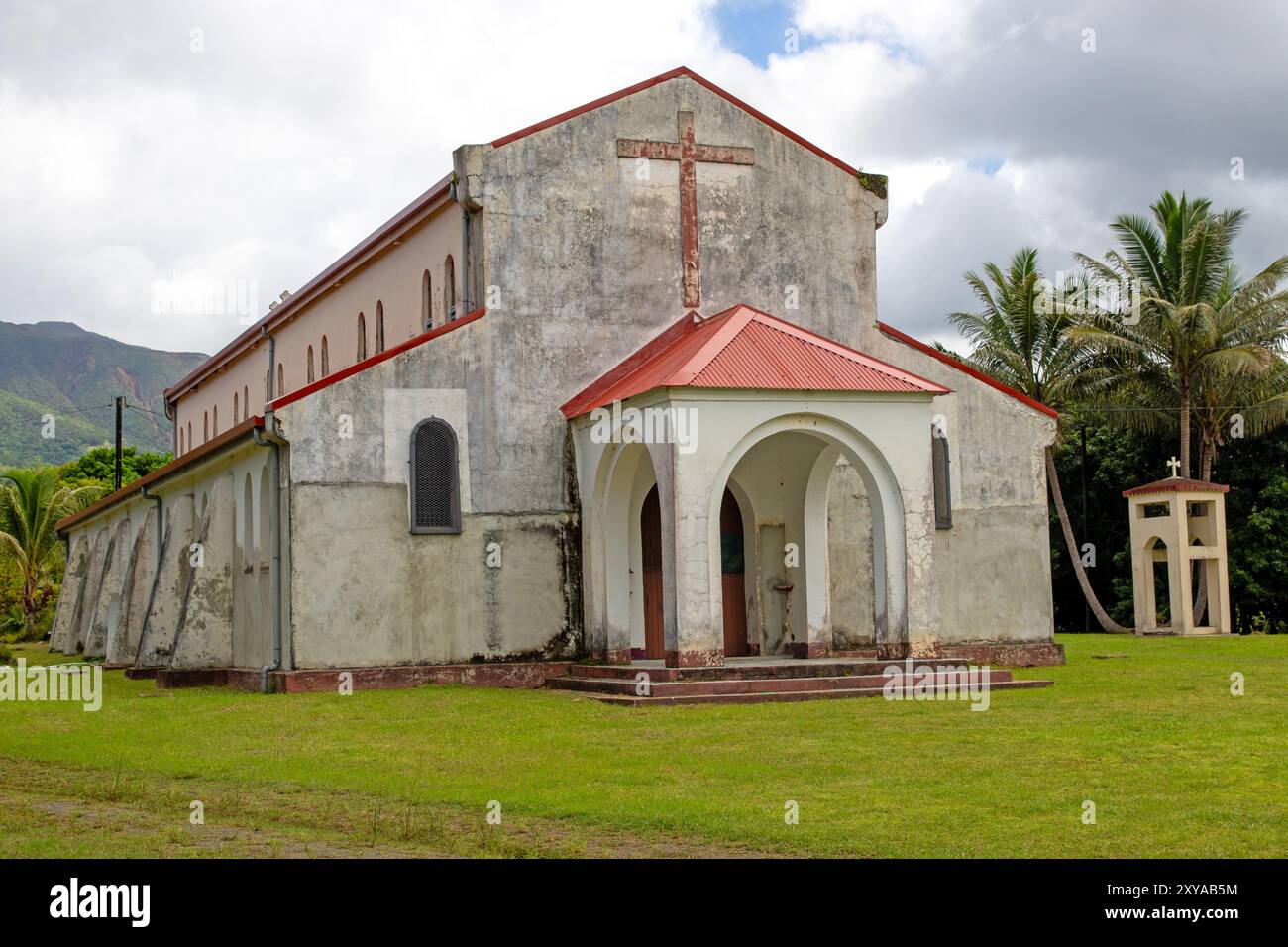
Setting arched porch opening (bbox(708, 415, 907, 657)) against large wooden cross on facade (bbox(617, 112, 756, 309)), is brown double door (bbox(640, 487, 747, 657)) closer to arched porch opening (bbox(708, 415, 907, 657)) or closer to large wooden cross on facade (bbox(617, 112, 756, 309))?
arched porch opening (bbox(708, 415, 907, 657))

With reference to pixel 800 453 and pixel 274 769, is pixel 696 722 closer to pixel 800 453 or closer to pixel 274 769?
pixel 274 769

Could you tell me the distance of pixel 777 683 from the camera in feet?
68.3

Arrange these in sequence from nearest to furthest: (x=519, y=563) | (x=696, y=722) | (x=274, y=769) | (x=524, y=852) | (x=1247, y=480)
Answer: (x=524, y=852)
(x=274, y=769)
(x=696, y=722)
(x=519, y=563)
(x=1247, y=480)

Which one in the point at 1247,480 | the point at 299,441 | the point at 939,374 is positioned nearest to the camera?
the point at 299,441

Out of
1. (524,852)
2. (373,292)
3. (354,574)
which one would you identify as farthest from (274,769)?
(373,292)

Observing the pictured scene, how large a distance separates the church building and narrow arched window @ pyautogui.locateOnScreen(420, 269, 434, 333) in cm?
13

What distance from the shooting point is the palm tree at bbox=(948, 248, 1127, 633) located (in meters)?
46.9

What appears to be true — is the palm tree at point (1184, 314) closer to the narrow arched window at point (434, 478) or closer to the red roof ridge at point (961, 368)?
the red roof ridge at point (961, 368)

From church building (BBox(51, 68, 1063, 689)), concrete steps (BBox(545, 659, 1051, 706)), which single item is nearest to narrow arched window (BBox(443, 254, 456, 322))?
church building (BBox(51, 68, 1063, 689))

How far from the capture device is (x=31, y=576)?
5494 cm

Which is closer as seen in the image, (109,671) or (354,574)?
(354,574)

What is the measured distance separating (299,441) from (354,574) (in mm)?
2228

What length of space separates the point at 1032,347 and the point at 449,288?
2488 centimetres

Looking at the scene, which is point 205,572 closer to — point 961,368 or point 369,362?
point 369,362
